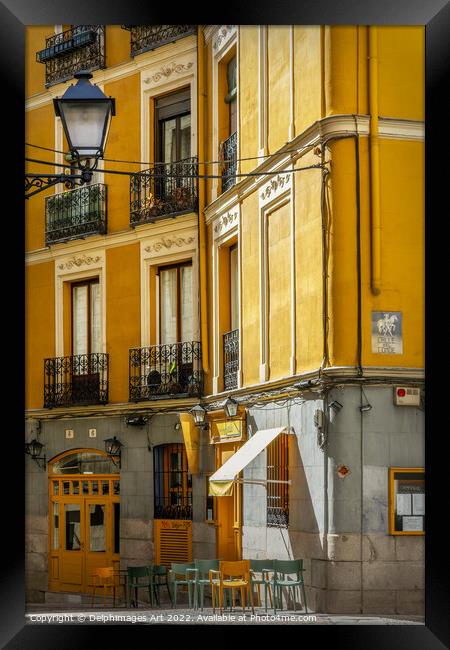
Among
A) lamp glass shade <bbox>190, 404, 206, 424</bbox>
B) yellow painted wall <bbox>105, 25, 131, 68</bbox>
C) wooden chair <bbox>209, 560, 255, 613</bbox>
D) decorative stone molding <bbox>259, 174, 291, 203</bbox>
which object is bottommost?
wooden chair <bbox>209, 560, 255, 613</bbox>

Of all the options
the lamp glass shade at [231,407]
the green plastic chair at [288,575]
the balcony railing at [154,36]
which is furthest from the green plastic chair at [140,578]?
the balcony railing at [154,36]

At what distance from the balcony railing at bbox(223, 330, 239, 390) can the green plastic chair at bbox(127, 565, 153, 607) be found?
2.22m

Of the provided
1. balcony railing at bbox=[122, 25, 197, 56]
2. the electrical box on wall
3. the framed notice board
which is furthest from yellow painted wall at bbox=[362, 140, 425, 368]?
balcony railing at bbox=[122, 25, 197, 56]

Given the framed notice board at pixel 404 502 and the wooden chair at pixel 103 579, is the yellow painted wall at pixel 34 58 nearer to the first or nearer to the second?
the framed notice board at pixel 404 502

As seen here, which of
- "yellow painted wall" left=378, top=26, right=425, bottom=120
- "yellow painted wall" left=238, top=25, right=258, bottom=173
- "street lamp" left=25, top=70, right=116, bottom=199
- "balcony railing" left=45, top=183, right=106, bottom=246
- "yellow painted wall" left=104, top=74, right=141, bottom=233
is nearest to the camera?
"street lamp" left=25, top=70, right=116, bottom=199

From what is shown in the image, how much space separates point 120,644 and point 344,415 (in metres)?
3.49

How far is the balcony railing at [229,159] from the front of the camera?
49.5 feet

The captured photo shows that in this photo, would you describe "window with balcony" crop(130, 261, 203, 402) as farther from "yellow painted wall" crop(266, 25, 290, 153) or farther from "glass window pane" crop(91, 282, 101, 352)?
"yellow painted wall" crop(266, 25, 290, 153)

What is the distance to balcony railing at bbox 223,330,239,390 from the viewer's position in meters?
15.1

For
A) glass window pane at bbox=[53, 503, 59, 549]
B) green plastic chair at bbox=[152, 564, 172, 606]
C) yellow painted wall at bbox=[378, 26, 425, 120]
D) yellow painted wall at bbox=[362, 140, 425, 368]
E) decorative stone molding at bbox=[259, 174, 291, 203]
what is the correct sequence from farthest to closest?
glass window pane at bbox=[53, 503, 59, 549]
decorative stone molding at bbox=[259, 174, 291, 203]
green plastic chair at bbox=[152, 564, 172, 606]
yellow painted wall at bbox=[362, 140, 425, 368]
yellow painted wall at bbox=[378, 26, 425, 120]

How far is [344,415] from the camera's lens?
13.1 m

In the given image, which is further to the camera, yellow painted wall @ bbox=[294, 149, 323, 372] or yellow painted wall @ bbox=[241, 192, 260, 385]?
yellow painted wall @ bbox=[241, 192, 260, 385]

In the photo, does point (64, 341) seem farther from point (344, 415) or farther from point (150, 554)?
point (344, 415)
